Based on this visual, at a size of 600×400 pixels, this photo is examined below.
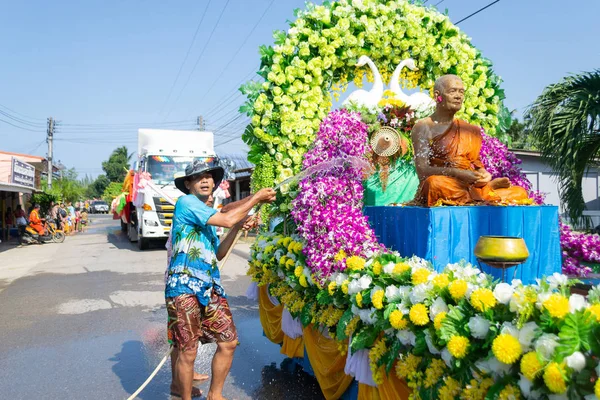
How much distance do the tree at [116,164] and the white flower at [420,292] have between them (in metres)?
73.7

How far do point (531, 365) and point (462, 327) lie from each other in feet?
1.45

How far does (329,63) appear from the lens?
503 cm

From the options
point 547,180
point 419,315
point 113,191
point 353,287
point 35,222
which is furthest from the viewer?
point 113,191

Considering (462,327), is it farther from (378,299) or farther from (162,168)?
(162,168)

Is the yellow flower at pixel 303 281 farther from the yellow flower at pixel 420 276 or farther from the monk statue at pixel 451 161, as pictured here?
the yellow flower at pixel 420 276

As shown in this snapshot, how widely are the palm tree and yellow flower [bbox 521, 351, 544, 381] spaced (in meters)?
5.57

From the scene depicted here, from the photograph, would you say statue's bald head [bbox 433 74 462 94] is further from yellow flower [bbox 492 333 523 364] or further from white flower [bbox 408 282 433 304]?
yellow flower [bbox 492 333 523 364]

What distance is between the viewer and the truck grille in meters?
14.7

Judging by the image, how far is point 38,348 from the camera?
558 centimetres

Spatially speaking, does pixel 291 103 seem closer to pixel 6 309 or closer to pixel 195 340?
pixel 195 340

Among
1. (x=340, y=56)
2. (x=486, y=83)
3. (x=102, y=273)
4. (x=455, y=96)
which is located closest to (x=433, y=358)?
(x=455, y=96)

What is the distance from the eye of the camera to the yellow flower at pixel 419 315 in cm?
239

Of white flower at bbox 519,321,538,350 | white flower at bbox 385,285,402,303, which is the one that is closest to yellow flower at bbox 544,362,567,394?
white flower at bbox 519,321,538,350

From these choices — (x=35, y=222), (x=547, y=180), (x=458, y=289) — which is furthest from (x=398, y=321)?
(x=35, y=222)
